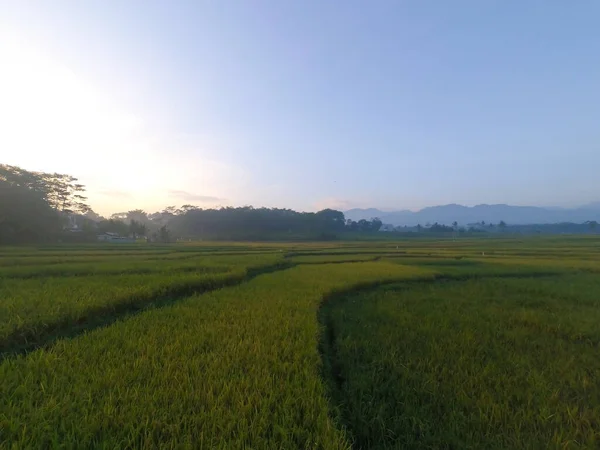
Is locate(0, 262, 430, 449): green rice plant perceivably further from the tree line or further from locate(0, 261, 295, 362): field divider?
the tree line

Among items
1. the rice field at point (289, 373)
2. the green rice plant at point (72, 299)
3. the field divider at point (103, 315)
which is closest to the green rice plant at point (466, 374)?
the rice field at point (289, 373)

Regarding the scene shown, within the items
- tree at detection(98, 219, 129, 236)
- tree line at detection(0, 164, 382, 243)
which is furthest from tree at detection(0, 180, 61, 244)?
tree at detection(98, 219, 129, 236)

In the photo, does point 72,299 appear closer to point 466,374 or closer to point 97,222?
point 466,374

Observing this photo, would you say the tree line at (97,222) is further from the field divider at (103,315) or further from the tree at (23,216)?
the field divider at (103,315)

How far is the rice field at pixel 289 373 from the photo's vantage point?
2.74 metres

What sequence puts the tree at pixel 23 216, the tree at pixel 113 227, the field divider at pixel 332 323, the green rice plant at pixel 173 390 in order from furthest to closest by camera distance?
the tree at pixel 113 227
the tree at pixel 23 216
the field divider at pixel 332 323
the green rice plant at pixel 173 390

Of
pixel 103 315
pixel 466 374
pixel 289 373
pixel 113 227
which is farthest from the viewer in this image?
pixel 113 227

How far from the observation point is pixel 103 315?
21.0ft

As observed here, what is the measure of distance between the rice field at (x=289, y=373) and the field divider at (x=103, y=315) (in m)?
0.03

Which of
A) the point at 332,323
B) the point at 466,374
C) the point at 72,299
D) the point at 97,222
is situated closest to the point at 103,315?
the point at 72,299

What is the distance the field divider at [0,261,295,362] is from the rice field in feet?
0.10

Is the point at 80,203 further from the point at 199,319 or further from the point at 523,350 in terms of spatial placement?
the point at 523,350

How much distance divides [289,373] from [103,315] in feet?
15.2

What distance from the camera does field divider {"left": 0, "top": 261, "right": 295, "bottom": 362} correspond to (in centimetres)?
476
